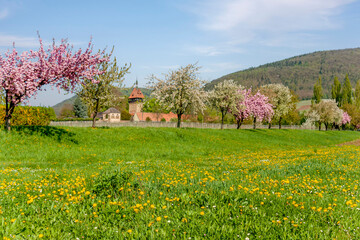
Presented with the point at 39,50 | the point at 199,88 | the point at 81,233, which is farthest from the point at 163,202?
the point at 199,88

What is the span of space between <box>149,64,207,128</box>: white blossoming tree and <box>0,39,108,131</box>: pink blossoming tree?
18.2 meters

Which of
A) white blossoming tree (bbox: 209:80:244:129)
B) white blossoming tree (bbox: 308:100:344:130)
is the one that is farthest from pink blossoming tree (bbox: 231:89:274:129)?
white blossoming tree (bbox: 308:100:344:130)

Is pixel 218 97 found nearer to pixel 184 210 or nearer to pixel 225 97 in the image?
pixel 225 97

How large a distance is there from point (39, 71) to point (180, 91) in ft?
Result: 77.3

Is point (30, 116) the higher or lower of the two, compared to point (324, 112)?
lower

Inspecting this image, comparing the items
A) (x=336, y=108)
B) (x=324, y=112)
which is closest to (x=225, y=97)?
(x=324, y=112)

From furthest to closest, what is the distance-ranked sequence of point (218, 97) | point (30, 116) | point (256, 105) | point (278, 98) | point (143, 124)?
1. point (143, 124)
2. point (278, 98)
3. point (256, 105)
4. point (218, 97)
5. point (30, 116)

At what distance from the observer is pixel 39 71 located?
74.0ft

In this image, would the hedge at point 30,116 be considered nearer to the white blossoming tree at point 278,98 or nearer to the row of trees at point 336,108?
the white blossoming tree at point 278,98

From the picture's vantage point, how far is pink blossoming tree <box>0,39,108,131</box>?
20.9 meters

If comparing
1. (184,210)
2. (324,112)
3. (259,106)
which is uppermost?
(259,106)

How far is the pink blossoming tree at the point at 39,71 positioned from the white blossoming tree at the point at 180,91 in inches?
716

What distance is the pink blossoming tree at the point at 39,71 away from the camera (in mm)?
20906

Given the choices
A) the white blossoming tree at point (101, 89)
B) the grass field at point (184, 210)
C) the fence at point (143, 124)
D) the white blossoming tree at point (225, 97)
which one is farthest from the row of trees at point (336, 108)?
the grass field at point (184, 210)
